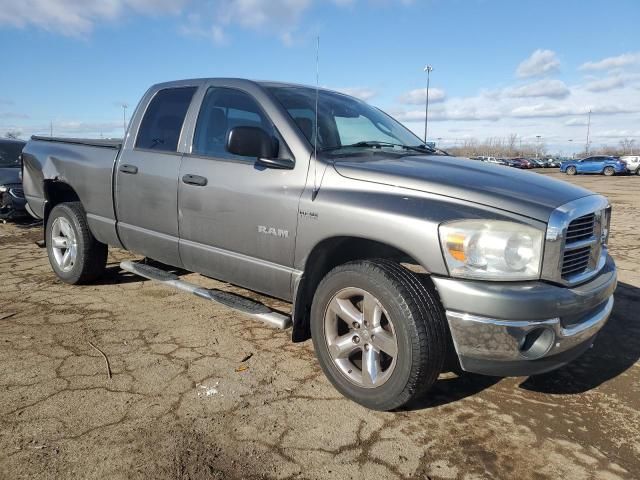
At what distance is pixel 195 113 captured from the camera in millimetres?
4047

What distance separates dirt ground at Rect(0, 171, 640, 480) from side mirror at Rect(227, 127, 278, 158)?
4.68 ft

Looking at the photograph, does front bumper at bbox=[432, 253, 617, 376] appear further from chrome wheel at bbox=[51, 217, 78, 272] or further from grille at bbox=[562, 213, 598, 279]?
chrome wheel at bbox=[51, 217, 78, 272]

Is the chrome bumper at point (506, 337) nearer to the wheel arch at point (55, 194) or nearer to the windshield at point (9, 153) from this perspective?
the wheel arch at point (55, 194)

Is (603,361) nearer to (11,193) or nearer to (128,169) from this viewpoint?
(128,169)

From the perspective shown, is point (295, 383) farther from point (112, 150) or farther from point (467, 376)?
point (112, 150)

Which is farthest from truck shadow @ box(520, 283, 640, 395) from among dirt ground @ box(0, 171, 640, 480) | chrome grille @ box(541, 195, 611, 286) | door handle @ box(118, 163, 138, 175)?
door handle @ box(118, 163, 138, 175)

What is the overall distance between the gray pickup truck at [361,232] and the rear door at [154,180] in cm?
2

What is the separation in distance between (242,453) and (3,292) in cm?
375

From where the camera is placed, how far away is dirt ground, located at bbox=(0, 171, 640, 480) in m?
2.40

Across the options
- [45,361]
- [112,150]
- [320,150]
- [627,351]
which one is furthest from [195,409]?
[627,351]

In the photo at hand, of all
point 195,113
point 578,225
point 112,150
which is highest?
point 195,113

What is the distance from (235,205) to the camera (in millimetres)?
3508

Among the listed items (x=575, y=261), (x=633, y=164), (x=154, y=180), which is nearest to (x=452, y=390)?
(x=575, y=261)

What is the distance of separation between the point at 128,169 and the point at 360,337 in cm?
263
